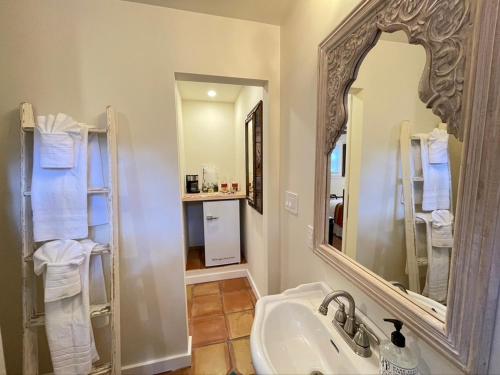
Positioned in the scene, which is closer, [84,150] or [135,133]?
[84,150]

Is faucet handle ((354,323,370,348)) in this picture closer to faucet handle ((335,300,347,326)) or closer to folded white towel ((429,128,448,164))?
faucet handle ((335,300,347,326))

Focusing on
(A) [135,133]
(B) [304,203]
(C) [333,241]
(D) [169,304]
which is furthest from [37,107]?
(C) [333,241]

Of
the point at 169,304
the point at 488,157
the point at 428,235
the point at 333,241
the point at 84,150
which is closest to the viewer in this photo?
the point at 488,157

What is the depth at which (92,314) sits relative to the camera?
1148mm

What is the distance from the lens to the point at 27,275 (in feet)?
3.57

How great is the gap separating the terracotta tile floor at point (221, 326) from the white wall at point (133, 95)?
220 mm

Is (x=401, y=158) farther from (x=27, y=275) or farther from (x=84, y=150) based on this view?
(x=27, y=275)

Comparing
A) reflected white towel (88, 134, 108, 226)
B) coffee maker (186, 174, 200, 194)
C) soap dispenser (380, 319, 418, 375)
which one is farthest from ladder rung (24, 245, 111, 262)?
coffee maker (186, 174, 200, 194)

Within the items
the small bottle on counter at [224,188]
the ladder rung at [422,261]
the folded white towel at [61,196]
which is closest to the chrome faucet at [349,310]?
the ladder rung at [422,261]

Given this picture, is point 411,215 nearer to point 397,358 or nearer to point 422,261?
point 422,261

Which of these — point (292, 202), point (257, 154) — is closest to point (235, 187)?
point (257, 154)

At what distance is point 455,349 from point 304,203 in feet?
2.69

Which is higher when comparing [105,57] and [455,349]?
[105,57]

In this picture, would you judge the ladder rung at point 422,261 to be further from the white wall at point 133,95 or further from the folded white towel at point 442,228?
the white wall at point 133,95
